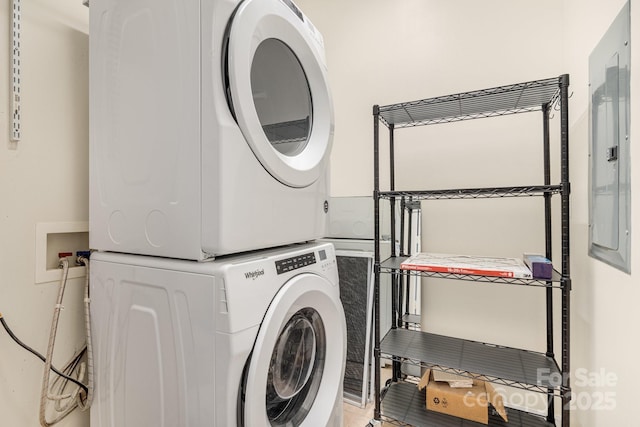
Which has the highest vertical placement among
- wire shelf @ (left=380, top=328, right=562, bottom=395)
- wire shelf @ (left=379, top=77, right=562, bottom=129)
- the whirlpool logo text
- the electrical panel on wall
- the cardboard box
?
wire shelf @ (left=379, top=77, right=562, bottom=129)

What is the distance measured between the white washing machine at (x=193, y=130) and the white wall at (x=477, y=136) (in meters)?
1.01

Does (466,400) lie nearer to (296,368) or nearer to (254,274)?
(296,368)

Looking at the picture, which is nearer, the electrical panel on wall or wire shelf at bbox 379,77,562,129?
the electrical panel on wall

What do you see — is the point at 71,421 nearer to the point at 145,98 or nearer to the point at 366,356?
the point at 145,98

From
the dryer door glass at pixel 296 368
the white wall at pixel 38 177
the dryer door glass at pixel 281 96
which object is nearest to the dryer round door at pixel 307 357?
the dryer door glass at pixel 296 368

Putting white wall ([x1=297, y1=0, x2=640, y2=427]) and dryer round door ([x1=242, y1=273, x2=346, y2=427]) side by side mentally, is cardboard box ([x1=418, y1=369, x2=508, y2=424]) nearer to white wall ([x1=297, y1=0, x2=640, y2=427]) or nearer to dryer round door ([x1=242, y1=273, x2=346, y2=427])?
white wall ([x1=297, y1=0, x2=640, y2=427])

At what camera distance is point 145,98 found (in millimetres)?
960

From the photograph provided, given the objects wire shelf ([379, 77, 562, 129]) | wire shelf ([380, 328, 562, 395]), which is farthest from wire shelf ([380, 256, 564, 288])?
wire shelf ([379, 77, 562, 129])

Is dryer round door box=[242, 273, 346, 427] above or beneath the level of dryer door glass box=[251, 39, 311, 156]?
beneath

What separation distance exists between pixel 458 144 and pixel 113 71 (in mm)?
1652

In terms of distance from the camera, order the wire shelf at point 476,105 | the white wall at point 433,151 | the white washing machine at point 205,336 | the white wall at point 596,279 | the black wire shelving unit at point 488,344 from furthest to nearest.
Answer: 1. the wire shelf at point 476,105
2. the black wire shelving unit at point 488,344
3. the white wall at point 433,151
4. the white wall at point 596,279
5. the white washing machine at point 205,336

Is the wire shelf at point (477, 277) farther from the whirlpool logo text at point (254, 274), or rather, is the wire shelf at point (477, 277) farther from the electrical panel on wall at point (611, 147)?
the whirlpool logo text at point (254, 274)

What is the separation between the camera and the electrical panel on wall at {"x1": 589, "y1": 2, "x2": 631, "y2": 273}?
1.00 metres

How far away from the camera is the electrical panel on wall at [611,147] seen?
100 cm
